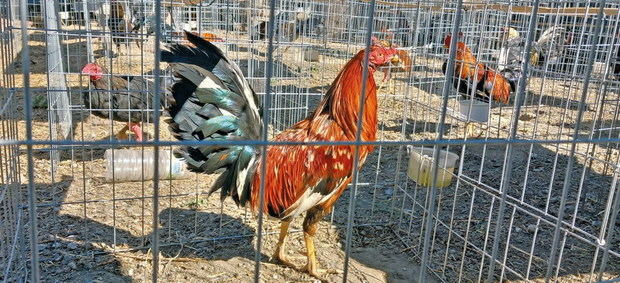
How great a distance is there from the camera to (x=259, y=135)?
3227mm

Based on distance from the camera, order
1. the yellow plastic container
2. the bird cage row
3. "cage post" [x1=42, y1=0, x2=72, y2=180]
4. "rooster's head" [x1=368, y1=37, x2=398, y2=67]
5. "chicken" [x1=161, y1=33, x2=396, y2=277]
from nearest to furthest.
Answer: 1. "chicken" [x1=161, y1=33, x2=396, y2=277]
2. the bird cage row
3. "rooster's head" [x1=368, y1=37, x2=398, y2=67]
4. the yellow plastic container
5. "cage post" [x1=42, y1=0, x2=72, y2=180]

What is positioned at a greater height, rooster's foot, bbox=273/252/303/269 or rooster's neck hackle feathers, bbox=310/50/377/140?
rooster's neck hackle feathers, bbox=310/50/377/140

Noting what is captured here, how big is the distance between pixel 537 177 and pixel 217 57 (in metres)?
4.15

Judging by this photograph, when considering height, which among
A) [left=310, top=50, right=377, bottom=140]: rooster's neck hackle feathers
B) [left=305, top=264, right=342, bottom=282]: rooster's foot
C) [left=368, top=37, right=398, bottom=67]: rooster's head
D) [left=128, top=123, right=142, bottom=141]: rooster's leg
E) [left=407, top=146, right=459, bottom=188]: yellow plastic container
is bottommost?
[left=305, top=264, right=342, bottom=282]: rooster's foot

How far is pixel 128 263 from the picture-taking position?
3162mm

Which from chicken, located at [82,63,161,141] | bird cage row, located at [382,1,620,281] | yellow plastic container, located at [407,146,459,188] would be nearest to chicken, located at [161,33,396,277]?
bird cage row, located at [382,1,620,281]

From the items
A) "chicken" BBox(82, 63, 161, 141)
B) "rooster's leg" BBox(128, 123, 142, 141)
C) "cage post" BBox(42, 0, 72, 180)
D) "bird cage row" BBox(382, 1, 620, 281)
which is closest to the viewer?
"bird cage row" BBox(382, 1, 620, 281)

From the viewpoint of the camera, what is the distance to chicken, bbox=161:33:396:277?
287 cm

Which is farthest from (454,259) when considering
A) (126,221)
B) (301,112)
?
(301,112)

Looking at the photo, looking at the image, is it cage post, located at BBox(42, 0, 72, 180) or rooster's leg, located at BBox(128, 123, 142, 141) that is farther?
rooster's leg, located at BBox(128, 123, 142, 141)

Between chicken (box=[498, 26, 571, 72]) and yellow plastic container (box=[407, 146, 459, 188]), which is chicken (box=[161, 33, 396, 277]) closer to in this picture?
yellow plastic container (box=[407, 146, 459, 188])

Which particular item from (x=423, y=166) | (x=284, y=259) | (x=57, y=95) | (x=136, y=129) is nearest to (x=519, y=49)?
(x=423, y=166)

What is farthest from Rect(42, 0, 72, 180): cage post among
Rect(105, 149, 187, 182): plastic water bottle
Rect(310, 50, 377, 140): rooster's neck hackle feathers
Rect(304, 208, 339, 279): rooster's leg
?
Rect(310, 50, 377, 140): rooster's neck hackle feathers

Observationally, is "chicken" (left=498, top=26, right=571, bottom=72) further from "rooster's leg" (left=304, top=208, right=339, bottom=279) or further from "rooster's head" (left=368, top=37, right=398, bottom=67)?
"rooster's leg" (left=304, top=208, right=339, bottom=279)
